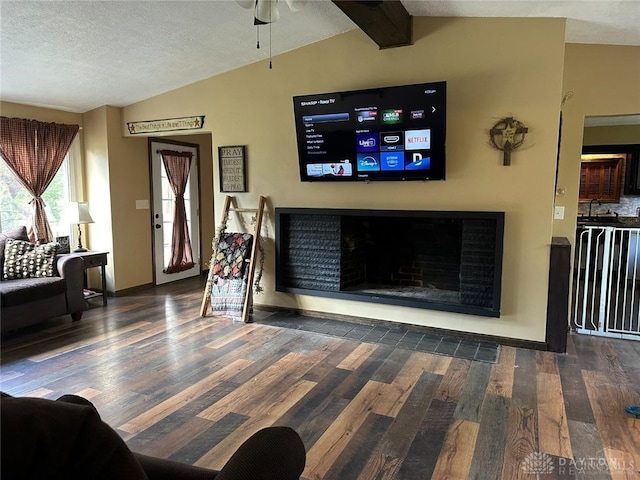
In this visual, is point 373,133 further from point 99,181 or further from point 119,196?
point 99,181

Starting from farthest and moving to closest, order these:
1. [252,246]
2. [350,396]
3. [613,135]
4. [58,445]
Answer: [613,135] < [252,246] < [350,396] < [58,445]

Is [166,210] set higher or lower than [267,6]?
lower

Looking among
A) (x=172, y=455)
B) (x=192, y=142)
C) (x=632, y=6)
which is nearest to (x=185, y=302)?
(x=192, y=142)

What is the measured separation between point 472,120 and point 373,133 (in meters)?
0.88

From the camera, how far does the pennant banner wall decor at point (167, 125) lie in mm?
5129

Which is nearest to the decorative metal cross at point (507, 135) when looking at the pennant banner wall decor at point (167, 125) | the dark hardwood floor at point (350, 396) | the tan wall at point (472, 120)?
the tan wall at point (472, 120)

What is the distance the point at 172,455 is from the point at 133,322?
2602mm

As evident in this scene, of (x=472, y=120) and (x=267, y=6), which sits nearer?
(x=267, y=6)

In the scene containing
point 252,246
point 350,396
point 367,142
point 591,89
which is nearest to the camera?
point 350,396

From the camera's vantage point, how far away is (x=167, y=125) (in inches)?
209

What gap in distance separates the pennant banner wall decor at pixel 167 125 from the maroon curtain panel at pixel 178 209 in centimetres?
79

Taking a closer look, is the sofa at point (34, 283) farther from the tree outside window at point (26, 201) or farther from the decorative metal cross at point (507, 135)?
the decorative metal cross at point (507, 135)

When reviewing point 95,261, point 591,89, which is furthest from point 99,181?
point 591,89

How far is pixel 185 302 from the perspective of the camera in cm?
538
